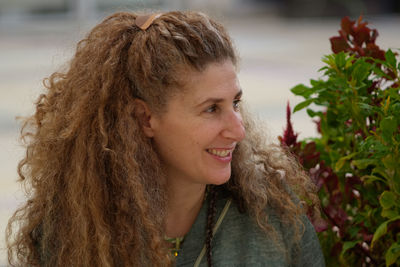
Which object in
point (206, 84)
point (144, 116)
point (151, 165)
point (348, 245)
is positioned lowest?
point (348, 245)

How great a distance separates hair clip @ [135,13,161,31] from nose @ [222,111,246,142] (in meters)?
0.30

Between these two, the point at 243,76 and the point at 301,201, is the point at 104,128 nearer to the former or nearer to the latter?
the point at 301,201

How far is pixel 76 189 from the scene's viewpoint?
156cm

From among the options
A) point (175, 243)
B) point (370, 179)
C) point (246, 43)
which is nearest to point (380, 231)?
point (370, 179)

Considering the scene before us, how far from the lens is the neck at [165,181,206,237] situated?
1671 millimetres

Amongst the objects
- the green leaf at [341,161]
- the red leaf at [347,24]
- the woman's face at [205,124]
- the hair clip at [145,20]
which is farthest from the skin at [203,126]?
the red leaf at [347,24]

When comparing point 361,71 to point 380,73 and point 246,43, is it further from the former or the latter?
point 246,43

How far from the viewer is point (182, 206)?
169 centimetres

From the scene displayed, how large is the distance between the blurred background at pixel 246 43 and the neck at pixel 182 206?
0.46m

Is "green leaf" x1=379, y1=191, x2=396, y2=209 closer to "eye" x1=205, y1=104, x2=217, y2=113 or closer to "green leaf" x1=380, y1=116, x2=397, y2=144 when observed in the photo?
"green leaf" x1=380, y1=116, x2=397, y2=144

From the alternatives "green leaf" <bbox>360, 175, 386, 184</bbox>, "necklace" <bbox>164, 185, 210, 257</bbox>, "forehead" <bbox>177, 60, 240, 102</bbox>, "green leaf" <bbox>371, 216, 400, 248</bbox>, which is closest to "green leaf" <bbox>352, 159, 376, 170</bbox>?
"green leaf" <bbox>360, 175, 386, 184</bbox>

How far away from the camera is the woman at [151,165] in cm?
152

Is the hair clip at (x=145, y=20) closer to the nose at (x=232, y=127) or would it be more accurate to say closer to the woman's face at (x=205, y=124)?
the woman's face at (x=205, y=124)

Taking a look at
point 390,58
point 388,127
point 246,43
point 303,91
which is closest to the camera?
point 388,127
